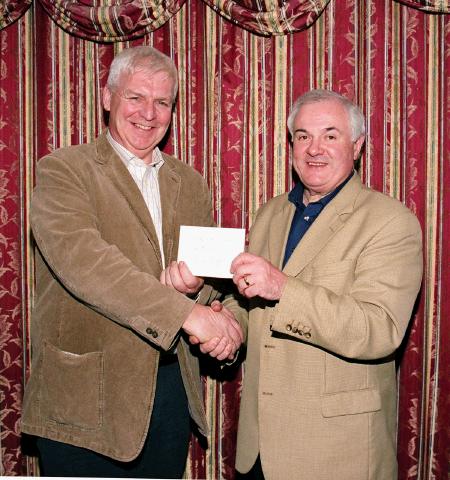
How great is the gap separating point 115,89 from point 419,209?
1.51 m

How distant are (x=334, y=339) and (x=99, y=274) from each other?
0.81 meters

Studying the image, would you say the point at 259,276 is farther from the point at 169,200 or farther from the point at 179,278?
the point at 169,200

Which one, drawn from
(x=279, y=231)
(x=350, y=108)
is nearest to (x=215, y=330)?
(x=279, y=231)

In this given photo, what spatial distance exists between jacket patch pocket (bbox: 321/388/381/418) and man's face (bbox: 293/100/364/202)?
0.77 m

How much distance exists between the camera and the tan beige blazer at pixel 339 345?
1708 mm

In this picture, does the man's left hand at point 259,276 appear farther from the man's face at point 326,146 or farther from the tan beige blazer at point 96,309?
the man's face at point 326,146

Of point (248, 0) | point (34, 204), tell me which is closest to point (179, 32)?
point (248, 0)

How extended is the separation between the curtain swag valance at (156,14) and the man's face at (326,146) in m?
0.56

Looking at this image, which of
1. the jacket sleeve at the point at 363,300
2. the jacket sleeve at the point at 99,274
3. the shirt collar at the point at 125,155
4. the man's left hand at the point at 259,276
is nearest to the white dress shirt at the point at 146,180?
the shirt collar at the point at 125,155

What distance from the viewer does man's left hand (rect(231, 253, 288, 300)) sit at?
5.68 feet

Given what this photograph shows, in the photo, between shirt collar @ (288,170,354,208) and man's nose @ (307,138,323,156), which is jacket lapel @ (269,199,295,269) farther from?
man's nose @ (307,138,323,156)

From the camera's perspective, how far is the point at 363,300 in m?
1.74

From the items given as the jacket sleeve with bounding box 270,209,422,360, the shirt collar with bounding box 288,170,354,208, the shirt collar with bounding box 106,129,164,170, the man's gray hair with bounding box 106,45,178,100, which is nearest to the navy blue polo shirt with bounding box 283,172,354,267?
the shirt collar with bounding box 288,170,354,208

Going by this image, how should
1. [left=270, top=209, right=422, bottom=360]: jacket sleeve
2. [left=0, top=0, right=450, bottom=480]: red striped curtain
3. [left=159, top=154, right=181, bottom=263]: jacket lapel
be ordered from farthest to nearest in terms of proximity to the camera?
[left=0, top=0, right=450, bottom=480]: red striped curtain < [left=159, top=154, right=181, bottom=263]: jacket lapel < [left=270, top=209, right=422, bottom=360]: jacket sleeve
